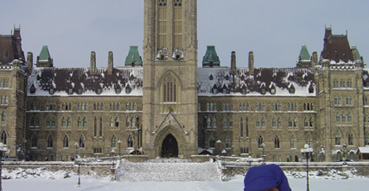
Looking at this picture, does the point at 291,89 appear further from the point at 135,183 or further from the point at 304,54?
the point at 135,183

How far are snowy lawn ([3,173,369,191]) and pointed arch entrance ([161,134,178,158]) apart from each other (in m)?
16.7

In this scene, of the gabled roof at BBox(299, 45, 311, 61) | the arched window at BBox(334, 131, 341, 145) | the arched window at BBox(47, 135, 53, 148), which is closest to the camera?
the arched window at BBox(334, 131, 341, 145)

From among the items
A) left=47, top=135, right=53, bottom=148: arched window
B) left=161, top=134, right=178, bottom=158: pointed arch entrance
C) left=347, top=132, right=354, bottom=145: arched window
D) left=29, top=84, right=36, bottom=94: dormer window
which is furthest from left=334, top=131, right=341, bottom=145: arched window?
left=29, top=84, right=36, bottom=94: dormer window

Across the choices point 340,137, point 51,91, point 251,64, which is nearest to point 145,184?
point 340,137

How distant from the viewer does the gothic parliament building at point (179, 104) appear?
70875 mm

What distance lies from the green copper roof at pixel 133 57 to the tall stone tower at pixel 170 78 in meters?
22.7

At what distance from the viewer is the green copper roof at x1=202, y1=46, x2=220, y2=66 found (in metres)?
92.0

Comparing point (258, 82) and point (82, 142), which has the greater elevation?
point (258, 82)

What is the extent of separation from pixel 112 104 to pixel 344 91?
1251 inches

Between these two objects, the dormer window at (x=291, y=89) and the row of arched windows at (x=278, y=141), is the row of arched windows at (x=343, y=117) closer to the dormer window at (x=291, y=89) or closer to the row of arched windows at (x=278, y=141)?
the row of arched windows at (x=278, y=141)

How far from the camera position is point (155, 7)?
72.0 metres

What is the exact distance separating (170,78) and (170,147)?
9030mm

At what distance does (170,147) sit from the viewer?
235 ft

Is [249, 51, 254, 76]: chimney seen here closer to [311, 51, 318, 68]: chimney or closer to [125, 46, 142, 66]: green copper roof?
[311, 51, 318, 68]: chimney
